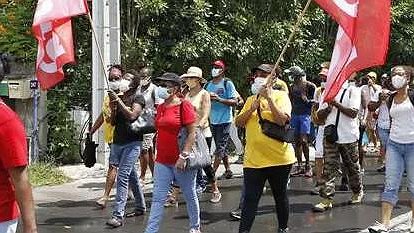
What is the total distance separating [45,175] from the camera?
11484 millimetres

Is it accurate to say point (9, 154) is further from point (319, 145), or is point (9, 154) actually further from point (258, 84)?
point (319, 145)

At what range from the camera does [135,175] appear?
859 centimetres

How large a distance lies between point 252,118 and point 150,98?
9.30 feet

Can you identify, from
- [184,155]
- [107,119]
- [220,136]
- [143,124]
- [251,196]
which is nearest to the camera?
[251,196]

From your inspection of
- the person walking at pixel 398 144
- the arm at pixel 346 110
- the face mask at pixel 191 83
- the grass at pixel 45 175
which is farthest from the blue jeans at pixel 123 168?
the grass at pixel 45 175

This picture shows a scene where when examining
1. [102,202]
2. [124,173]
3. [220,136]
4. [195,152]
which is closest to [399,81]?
[195,152]

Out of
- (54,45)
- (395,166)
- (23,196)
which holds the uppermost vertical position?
(54,45)

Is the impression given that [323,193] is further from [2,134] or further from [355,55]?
[2,134]

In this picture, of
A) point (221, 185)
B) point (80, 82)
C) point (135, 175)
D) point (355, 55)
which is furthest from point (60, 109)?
point (355, 55)

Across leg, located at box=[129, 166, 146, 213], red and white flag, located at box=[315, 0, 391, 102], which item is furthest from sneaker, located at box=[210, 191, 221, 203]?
red and white flag, located at box=[315, 0, 391, 102]

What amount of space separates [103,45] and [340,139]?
4861 millimetres

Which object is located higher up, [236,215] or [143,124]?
[143,124]

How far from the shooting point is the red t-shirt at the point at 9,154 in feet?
12.4

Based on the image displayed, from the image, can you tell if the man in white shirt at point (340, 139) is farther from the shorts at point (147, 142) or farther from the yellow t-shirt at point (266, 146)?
the shorts at point (147, 142)
